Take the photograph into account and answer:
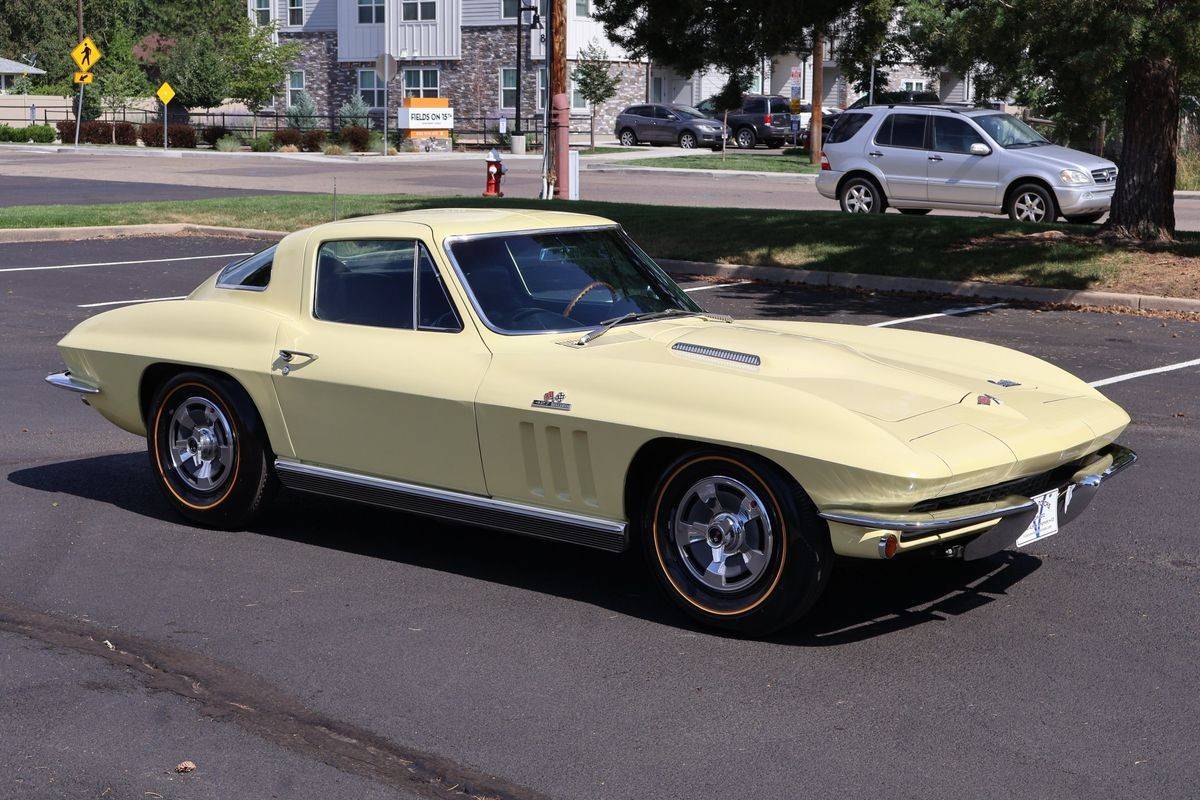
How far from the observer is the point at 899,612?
5.66 metres

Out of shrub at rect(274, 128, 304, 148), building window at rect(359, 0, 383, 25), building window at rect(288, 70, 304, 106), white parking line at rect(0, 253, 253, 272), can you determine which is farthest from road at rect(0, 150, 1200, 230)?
building window at rect(288, 70, 304, 106)

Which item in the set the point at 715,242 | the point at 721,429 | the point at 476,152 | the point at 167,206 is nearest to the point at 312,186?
the point at 167,206

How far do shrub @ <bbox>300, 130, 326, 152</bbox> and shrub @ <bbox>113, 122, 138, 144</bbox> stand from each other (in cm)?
743

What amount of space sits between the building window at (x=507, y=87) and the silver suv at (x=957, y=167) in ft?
116

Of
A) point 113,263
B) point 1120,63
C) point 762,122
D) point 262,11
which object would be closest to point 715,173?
point 762,122

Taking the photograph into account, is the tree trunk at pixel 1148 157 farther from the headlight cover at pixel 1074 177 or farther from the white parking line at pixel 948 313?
the headlight cover at pixel 1074 177

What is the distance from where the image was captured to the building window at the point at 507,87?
56562 mm

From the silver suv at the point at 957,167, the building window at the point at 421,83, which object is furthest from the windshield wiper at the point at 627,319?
the building window at the point at 421,83

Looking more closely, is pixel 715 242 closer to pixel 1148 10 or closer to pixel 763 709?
pixel 1148 10

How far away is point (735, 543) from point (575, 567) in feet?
4.09

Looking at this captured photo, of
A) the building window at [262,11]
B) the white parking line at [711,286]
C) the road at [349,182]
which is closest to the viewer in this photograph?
the white parking line at [711,286]

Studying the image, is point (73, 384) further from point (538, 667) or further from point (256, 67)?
point (256, 67)

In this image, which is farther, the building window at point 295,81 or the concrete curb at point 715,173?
the building window at point 295,81

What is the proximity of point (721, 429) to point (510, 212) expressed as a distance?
2020mm
